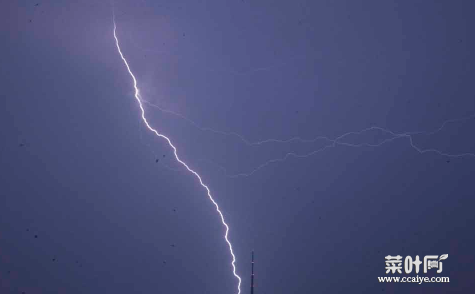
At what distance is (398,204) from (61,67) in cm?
235

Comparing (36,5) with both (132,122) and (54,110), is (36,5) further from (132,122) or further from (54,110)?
(132,122)

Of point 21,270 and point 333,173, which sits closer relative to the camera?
point 21,270

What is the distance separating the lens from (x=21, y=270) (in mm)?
2232

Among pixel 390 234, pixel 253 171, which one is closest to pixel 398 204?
pixel 390 234

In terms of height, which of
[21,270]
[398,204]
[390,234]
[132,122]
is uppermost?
[132,122]

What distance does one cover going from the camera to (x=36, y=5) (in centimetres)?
229

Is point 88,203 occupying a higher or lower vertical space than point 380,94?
lower

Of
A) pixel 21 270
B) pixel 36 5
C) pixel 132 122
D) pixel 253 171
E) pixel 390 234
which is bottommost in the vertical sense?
pixel 21 270

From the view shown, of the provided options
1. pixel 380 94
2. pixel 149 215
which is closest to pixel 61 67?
pixel 149 215

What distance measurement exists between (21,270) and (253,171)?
1.56 meters

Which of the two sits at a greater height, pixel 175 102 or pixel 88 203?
pixel 175 102

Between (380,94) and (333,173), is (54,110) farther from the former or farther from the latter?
(380,94)

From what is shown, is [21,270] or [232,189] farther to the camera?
[232,189]

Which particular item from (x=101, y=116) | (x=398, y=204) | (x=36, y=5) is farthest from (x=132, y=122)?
(x=398, y=204)
